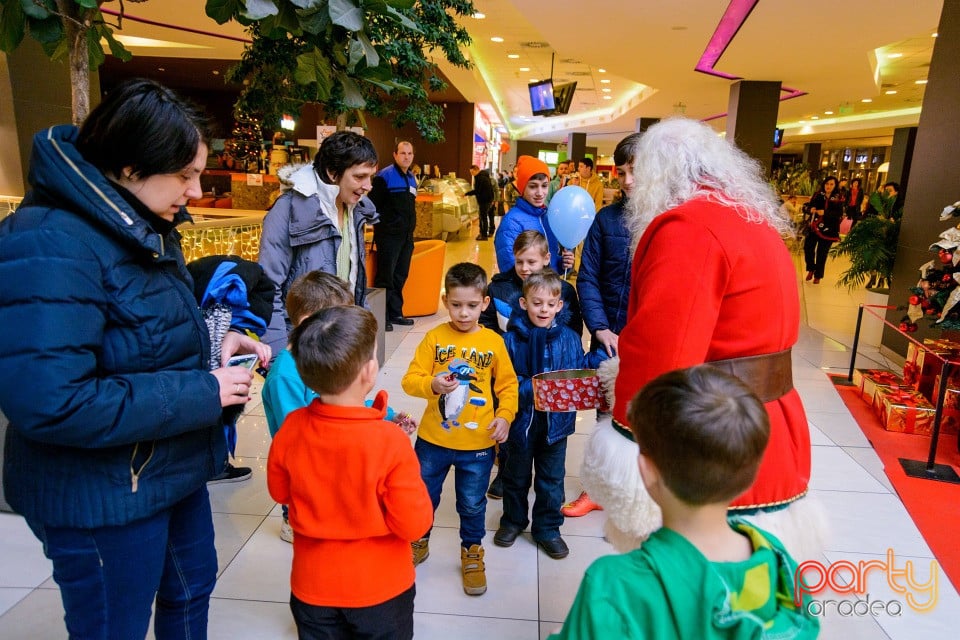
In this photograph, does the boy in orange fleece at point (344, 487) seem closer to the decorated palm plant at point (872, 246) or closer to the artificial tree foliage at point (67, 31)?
the artificial tree foliage at point (67, 31)

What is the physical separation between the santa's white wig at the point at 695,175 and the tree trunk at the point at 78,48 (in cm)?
162

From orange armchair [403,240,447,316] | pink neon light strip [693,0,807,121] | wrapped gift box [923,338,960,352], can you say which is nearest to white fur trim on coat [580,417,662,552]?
wrapped gift box [923,338,960,352]

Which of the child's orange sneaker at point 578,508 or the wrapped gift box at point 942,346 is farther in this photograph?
the wrapped gift box at point 942,346

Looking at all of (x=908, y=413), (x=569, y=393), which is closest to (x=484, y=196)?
(x=908, y=413)

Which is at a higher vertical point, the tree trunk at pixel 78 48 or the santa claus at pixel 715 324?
the tree trunk at pixel 78 48

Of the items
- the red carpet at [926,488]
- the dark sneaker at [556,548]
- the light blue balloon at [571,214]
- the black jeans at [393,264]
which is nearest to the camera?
the dark sneaker at [556,548]

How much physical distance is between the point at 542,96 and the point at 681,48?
326 cm

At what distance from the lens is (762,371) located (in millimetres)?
1433

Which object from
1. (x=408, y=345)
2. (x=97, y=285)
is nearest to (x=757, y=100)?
(x=408, y=345)

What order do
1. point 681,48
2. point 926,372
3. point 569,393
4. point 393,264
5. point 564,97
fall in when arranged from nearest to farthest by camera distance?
point 569,393 → point 926,372 → point 393,264 → point 681,48 → point 564,97

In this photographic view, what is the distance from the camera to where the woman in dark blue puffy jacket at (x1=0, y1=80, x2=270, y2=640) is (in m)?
1.07

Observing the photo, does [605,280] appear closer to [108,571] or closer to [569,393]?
[569,393]

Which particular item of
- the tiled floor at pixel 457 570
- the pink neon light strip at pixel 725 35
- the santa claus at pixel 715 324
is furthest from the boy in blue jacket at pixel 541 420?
the pink neon light strip at pixel 725 35

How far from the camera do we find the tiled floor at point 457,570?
2150 millimetres
